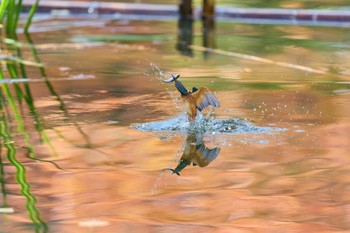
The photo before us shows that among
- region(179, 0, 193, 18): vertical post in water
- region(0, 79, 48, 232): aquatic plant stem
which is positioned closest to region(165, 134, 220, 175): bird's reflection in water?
region(0, 79, 48, 232): aquatic plant stem

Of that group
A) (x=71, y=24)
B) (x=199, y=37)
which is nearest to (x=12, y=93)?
(x=199, y=37)

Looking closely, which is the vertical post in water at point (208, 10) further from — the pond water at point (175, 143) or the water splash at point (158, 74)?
the water splash at point (158, 74)

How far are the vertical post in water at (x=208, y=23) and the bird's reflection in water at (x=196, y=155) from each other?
16.1 ft

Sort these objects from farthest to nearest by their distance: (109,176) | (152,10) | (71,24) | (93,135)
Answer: (152,10) < (71,24) < (93,135) < (109,176)

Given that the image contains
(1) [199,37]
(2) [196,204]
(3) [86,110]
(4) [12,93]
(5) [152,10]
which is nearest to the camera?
(2) [196,204]

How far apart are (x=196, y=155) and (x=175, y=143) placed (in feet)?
1.03

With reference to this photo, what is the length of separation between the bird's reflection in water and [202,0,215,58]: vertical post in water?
16.1ft

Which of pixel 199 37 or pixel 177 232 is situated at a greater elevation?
pixel 177 232

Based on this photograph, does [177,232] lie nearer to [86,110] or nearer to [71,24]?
[86,110]

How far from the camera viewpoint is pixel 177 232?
167 inches

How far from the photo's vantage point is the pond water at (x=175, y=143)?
14.9 feet

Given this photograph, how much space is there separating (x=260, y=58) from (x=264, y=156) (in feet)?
13.7

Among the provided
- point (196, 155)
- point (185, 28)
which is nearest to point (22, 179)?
point (196, 155)

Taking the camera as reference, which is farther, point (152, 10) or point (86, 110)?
point (152, 10)
